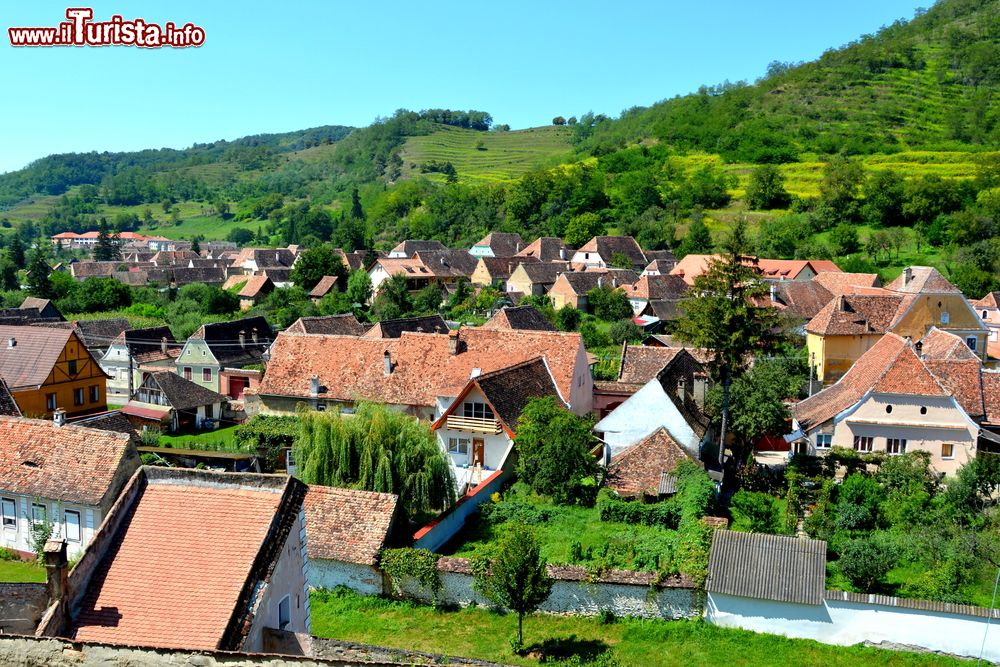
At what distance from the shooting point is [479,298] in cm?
7919

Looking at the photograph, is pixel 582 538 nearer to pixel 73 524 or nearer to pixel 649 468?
pixel 649 468

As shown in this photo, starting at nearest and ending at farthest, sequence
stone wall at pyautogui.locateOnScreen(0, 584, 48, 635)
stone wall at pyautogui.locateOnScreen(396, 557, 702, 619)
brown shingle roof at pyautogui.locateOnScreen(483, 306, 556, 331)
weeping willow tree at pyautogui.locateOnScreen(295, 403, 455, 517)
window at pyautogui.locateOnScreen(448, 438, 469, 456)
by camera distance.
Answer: stone wall at pyautogui.locateOnScreen(0, 584, 48, 635) → stone wall at pyautogui.locateOnScreen(396, 557, 702, 619) → weeping willow tree at pyautogui.locateOnScreen(295, 403, 455, 517) → window at pyautogui.locateOnScreen(448, 438, 469, 456) → brown shingle roof at pyautogui.locateOnScreen(483, 306, 556, 331)

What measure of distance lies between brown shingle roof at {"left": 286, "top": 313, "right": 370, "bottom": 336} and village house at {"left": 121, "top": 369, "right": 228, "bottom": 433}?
8.16 m

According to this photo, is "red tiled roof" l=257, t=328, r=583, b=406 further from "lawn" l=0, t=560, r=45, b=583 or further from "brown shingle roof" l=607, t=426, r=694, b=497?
"lawn" l=0, t=560, r=45, b=583

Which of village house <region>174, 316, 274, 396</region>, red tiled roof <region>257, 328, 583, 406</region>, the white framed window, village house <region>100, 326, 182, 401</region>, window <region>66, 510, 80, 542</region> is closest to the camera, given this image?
window <region>66, 510, 80, 542</region>

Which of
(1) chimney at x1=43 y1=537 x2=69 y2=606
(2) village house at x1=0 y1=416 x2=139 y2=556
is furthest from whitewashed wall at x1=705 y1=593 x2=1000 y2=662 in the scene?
(2) village house at x1=0 y1=416 x2=139 y2=556

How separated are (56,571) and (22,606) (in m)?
1.42

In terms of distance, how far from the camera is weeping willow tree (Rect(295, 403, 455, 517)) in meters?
24.5

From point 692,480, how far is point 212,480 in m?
16.8

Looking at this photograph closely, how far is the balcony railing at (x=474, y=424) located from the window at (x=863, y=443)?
13864 mm

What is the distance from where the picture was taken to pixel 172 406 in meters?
40.0

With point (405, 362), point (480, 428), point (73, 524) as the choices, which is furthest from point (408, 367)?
point (73, 524)

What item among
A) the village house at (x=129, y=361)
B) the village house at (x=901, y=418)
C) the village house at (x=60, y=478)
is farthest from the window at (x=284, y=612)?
the village house at (x=129, y=361)

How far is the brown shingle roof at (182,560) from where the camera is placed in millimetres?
11883
